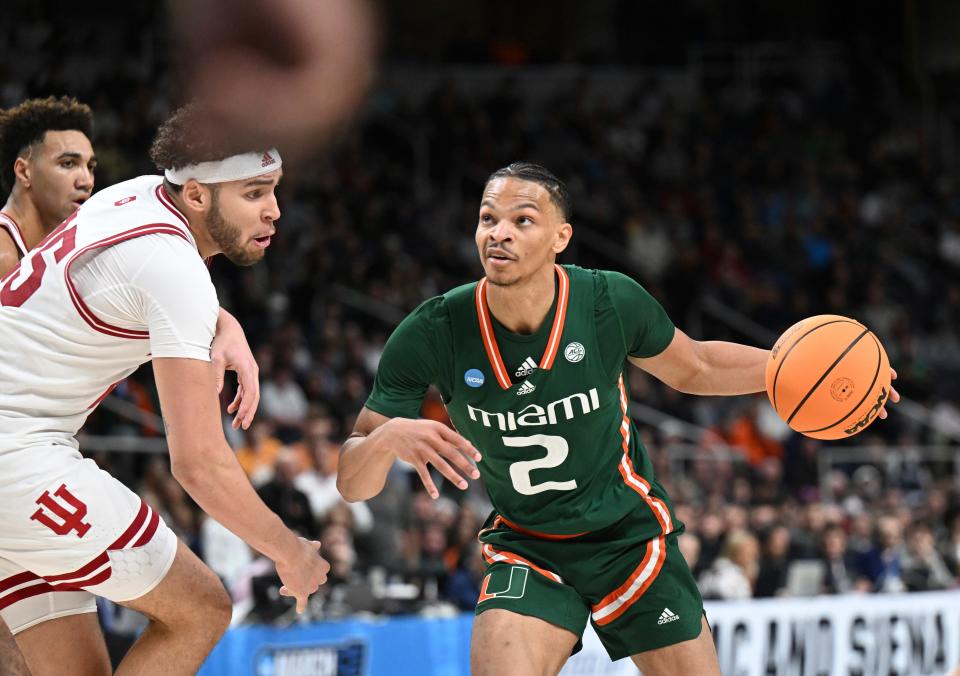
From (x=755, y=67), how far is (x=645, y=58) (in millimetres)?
1905

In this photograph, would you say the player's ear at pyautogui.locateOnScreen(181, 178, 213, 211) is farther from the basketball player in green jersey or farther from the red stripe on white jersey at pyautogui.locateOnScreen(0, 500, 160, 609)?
the basketball player in green jersey

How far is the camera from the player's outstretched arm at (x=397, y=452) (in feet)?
12.8

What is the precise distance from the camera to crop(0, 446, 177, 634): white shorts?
12.1 ft

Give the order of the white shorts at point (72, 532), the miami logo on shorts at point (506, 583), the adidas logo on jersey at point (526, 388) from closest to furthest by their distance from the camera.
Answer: the white shorts at point (72, 532)
the miami logo on shorts at point (506, 583)
the adidas logo on jersey at point (526, 388)

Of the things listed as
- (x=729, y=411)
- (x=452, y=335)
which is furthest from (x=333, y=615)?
(x=729, y=411)

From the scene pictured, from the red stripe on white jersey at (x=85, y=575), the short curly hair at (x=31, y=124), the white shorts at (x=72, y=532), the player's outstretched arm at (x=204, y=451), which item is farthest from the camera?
the short curly hair at (x=31, y=124)

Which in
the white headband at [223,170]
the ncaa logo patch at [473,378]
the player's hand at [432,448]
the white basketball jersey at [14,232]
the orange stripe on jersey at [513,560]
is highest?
the white headband at [223,170]

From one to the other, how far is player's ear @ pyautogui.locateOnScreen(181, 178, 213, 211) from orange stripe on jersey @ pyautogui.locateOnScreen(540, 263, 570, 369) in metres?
1.44

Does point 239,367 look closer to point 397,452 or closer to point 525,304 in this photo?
point 397,452

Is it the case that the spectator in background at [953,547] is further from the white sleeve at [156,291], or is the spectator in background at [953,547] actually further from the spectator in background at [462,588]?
the white sleeve at [156,291]

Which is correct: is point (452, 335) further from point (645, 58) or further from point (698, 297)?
point (645, 58)

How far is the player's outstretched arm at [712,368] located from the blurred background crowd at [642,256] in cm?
436

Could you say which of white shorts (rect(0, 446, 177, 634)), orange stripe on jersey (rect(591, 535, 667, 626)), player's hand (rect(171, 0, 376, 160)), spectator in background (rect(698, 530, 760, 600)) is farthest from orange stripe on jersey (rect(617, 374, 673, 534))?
player's hand (rect(171, 0, 376, 160))

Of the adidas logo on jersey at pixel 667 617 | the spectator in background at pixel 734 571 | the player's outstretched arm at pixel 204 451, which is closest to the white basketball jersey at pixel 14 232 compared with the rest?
the player's outstretched arm at pixel 204 451
